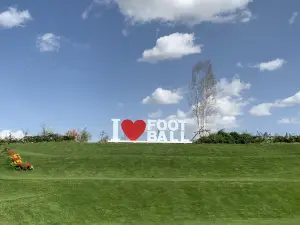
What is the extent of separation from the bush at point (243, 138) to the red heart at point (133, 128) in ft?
17.6

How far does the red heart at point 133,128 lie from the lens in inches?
1615

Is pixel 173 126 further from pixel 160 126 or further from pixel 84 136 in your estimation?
pixel 84 136

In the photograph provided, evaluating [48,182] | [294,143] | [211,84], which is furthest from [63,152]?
[211,84]

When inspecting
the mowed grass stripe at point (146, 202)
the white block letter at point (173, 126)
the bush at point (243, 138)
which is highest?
the white block letter at point (173, 126)

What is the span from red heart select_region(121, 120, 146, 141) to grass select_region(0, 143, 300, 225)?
914 cm

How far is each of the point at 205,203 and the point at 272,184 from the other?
4.68 metres

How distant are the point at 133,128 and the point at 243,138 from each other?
9893 mm

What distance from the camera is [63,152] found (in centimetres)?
3359

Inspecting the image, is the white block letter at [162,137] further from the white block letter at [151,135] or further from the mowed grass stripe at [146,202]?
the mowed grass stripe at [146,202]

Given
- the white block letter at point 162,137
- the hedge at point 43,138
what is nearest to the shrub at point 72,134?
the hedge at point 43,138

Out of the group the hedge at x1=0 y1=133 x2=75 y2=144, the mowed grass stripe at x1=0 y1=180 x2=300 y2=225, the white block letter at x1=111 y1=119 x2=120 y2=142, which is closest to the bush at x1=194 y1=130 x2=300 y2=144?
the white block letter at x1=111 y1=119 x2=120 y2=142

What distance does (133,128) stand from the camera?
135 ft

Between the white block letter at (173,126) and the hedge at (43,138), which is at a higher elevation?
the white block letter at (173,126)

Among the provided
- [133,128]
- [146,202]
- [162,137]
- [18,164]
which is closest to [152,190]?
[146,202]
